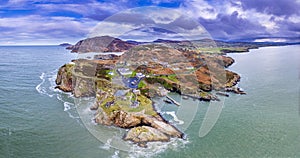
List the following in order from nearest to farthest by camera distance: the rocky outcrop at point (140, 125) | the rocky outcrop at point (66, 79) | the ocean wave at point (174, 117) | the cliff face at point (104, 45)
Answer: the rocky outcrop at point (140, 125)
the ocean wave at point (174, 117)
the rocky outcrop at point (66, 79)
the cliff face at point (104, 45)

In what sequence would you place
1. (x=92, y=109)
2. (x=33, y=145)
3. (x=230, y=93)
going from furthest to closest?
(x=230, y=93) < (x=92, y=109) < (x=33, y=145)

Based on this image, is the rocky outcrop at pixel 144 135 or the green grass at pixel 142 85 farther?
the green grass at pixel 142 85

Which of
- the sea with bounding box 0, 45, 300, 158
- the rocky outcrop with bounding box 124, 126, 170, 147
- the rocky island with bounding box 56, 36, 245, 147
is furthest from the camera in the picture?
the rocky island with bounding box 56, 36, 245, 147

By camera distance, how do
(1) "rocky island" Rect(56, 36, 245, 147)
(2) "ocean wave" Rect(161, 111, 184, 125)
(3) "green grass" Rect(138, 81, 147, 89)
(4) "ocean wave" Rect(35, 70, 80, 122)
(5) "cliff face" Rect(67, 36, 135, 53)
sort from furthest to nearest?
1. (5) "cliff face" Rect(67, 36, 135, 53)
2. (3) "green grass" Rect(138, 81, 147, 89)
3. (4) "ocean wave" Rect(35, 70, 80, 122)
4. (2) "ocean wave" Rect(161, 111, 184, 125)
5. (1) "rocky island" Rect(56, 36, 245, 147)

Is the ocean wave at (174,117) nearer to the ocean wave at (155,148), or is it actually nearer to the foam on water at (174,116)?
the foam on water at (174,116)

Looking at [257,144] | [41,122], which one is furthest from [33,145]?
[257,144]

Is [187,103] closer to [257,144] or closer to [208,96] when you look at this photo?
[208,96]

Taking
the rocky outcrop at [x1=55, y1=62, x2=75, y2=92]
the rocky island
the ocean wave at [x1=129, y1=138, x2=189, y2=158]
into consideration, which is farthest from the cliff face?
the ocean wave at [x1=129, y1=138, x2=189, y2=158]

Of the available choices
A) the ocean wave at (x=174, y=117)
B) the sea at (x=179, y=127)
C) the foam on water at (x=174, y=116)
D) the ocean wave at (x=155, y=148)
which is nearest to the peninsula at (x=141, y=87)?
the ocean wave at (x=155, y=148)

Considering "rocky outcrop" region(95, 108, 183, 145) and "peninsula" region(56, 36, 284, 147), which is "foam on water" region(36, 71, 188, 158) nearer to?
"rocky outcrop" region(95, 108, 183, 145)

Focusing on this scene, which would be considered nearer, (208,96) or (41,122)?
(41,122)

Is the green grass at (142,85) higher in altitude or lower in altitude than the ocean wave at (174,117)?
higher
